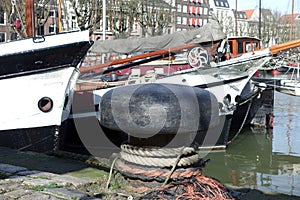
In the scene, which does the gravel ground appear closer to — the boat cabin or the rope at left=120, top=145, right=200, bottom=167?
the rope at left=120, top=145, right=200, bottom=167

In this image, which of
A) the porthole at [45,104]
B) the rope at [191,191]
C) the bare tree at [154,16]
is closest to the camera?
the rope at [191,191]

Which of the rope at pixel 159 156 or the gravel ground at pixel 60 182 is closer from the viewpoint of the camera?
the rope at pixel 159 156

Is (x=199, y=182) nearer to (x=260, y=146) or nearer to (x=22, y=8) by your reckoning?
(x=260, y=146)

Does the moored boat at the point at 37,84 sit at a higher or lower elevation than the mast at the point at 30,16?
lower

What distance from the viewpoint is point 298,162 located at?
10.4 meters

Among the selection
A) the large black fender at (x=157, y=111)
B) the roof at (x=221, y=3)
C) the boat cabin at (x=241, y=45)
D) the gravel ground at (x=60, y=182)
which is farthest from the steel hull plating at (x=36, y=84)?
the roof at (x=221, y=3)

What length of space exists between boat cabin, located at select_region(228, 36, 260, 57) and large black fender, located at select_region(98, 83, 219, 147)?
14.2 meters

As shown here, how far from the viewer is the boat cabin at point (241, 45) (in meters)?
16.7

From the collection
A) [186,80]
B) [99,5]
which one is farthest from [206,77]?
[99,5]

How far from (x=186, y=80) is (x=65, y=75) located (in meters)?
4.43

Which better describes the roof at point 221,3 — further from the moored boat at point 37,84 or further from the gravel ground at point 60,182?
the gravel ground at point 60,182

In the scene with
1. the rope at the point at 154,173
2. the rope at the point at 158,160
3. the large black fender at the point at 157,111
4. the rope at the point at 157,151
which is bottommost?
the rope at the point at 154,173

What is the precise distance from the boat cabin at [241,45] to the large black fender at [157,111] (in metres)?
14.2

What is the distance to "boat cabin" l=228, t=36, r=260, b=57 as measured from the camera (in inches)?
658
